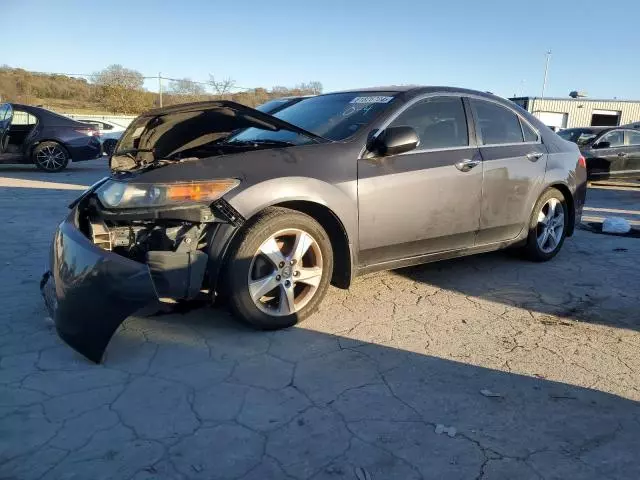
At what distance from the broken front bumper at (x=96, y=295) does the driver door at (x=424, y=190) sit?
1590mm

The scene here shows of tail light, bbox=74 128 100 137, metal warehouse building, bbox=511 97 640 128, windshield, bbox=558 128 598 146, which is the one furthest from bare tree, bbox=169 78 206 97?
metal warehouse building, bbox=511 97 640 128

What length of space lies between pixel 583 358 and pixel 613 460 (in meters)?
1.04

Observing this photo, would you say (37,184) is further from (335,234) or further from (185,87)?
(185,87)

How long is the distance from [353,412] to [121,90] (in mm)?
29726

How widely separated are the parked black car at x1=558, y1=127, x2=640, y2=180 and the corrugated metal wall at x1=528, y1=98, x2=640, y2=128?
24954 millimetres

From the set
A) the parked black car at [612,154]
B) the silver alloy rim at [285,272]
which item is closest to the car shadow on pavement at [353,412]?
the silver alloy rim at [285,272]

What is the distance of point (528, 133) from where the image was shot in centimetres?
494

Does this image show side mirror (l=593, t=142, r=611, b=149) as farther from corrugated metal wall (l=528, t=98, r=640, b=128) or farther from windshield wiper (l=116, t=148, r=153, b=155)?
corrugated metal wall (l=528, t=98, r=640, b=128)

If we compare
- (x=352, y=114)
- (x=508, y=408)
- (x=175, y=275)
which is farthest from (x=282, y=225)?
(x=508, y=408)

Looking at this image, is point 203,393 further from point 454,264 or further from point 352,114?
point 454,264

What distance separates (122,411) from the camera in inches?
97.3

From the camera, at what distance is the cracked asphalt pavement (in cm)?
215

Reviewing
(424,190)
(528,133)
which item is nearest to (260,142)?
(424,190)

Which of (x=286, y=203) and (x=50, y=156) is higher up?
(x=50, y=156)
